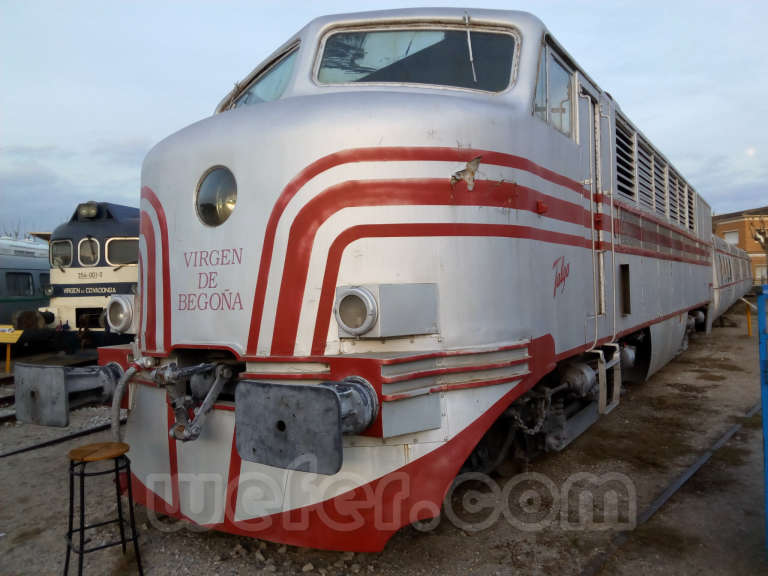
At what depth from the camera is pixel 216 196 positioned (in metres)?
3.14

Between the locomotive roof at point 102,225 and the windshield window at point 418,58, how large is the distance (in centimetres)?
876

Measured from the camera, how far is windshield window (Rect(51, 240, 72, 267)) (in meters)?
11.7

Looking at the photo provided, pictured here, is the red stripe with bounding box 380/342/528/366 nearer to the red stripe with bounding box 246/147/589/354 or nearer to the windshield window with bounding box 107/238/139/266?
the red stripe with bounding box 246/147/589/354

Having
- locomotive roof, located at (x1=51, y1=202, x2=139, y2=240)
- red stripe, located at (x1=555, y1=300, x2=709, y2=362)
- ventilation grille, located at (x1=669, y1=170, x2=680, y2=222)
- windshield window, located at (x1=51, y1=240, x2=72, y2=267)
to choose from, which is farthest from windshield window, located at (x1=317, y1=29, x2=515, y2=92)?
windshield window, located at (x1=51, y1=240, x2=72, y2=267)

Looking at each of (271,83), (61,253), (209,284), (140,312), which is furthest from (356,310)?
(61,253)

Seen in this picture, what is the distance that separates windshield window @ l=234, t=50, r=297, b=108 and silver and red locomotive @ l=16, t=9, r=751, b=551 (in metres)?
0.17

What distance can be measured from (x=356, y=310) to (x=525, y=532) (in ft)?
6.12

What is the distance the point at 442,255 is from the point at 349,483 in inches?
47.9

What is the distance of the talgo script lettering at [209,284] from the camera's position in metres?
3.03

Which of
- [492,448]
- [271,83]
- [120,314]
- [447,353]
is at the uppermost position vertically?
[271,83]

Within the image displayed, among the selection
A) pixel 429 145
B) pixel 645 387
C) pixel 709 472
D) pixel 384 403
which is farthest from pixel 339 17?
pixel 645 387

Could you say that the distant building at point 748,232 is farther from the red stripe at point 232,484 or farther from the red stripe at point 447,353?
the red stripe at point 232,484

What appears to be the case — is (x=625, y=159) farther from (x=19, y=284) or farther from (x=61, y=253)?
(x=19, y=284)

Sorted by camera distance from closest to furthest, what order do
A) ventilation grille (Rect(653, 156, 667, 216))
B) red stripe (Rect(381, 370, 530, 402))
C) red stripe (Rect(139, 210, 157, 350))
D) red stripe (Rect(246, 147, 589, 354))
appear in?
red stripe (Rect(381, 370, 530, 402)), red stripe (Rect(246, 147, 589, 354)), red stripe (Rect(139, 210, 157, 350)), ventilation grille (Rect(653, 156, 667, 216))
